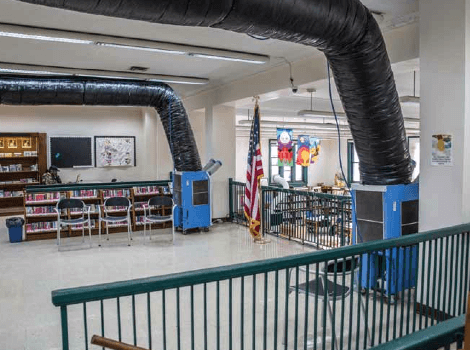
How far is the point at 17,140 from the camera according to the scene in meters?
10.8

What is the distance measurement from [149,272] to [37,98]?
3.85 metres

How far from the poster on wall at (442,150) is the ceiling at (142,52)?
59.8 inches

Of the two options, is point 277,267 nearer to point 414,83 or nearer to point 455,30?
point 455,30

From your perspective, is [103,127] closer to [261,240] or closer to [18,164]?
[18,164]

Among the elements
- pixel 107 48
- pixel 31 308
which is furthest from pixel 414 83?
pixel 31 308

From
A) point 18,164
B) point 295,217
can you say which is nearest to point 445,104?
point 295,217

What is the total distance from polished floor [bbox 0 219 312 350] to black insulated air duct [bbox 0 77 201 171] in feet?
5.75

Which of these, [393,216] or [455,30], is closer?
[455,30]

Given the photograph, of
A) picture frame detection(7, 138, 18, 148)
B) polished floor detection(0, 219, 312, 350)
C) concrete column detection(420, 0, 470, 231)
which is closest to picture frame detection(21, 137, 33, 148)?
picture frame detection(7, 138, 18, 148)

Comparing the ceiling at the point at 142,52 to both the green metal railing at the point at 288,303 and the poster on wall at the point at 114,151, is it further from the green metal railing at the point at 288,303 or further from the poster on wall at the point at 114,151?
the poster on wall at the point at 114,151

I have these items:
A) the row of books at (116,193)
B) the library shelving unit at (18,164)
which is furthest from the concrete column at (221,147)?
the library shelving unit at (18,164)

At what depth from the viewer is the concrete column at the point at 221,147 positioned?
894cm

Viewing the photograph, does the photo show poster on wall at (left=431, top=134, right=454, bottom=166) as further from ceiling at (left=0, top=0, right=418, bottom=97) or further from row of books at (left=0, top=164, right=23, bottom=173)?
row of books at (left=0, top=164, right=23, bottom=173)

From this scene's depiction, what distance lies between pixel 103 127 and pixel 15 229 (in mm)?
5059
